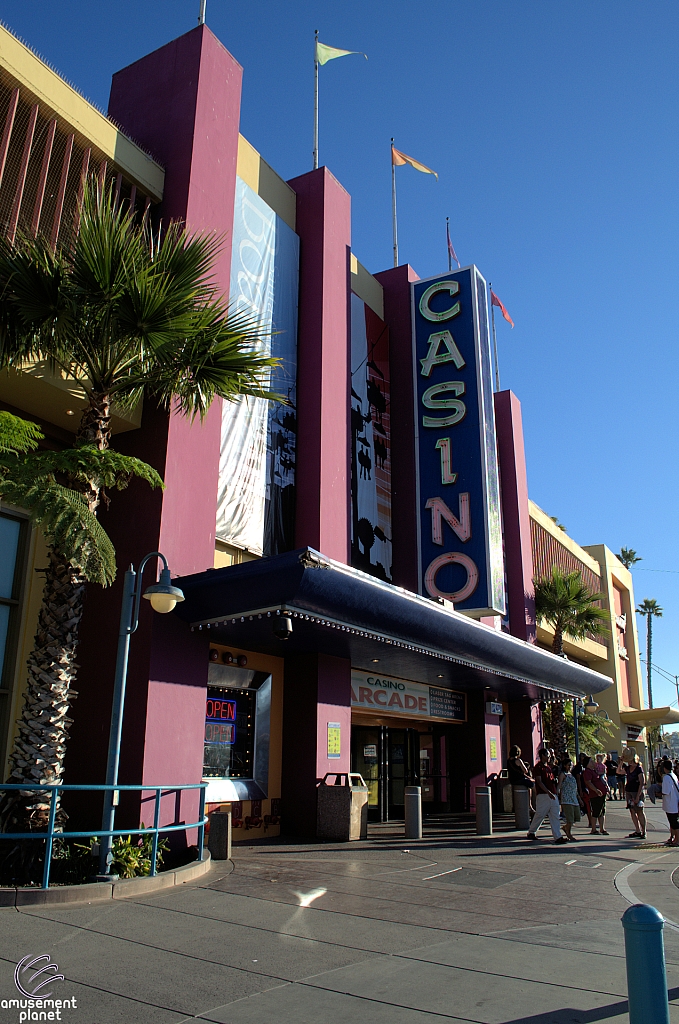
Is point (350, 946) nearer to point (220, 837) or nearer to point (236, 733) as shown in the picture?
point (220, 837)

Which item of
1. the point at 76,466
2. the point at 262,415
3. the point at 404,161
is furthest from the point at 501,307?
the point at 76,466

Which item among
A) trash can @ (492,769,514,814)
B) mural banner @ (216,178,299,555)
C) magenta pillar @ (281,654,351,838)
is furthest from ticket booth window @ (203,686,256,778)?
trash can @ (492,769,514,814)

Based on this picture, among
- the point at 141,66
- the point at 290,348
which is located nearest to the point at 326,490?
the point at 290,348

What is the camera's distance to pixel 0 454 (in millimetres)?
9078

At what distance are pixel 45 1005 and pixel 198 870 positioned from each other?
510 cm

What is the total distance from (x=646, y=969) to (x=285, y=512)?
12.7 m

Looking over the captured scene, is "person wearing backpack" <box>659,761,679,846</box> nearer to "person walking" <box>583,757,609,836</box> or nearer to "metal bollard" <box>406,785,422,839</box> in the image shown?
"person walking" <box>583,757,609,836</box>

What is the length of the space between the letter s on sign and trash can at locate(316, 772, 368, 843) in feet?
31.1

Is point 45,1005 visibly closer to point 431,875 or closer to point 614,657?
point 431,875

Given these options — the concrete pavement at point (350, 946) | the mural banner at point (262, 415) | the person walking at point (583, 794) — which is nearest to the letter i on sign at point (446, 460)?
the mural banner at point (262, 415)

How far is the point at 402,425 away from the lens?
21500 mm

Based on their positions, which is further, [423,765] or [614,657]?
[614,657]

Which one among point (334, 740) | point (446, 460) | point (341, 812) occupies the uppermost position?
point (446, 460)

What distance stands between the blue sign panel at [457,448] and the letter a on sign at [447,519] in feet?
0.08
